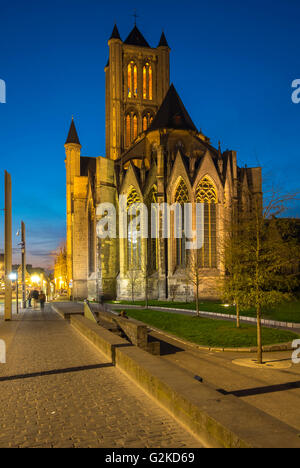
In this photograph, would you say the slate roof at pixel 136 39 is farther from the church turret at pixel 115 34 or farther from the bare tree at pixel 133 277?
the bare tree at pixel 133 277

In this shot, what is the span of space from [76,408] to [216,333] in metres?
9.51

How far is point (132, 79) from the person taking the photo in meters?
54.0

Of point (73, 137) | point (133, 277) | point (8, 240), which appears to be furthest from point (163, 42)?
point (8, 240)

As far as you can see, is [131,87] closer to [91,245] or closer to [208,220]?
[91,245]

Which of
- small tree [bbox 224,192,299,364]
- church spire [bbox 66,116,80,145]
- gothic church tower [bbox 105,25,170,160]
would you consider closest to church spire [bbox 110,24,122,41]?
gothic church tower [bbox 105,25,170,160]

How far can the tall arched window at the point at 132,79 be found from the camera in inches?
2115

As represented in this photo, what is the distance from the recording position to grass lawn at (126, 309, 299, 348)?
12.7 m

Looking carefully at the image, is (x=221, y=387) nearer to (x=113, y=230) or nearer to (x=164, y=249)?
(x=164, y=249)

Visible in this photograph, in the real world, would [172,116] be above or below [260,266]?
above

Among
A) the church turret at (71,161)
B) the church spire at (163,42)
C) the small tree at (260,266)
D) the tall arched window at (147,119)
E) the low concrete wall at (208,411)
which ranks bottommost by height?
the low concrete wall at (208,411)

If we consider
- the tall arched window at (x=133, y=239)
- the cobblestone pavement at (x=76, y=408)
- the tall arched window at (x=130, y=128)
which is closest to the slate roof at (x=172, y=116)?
the tall arched window at (x=133, y=239)

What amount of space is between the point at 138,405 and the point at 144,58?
179ft

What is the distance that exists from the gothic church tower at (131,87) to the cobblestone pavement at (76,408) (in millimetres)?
45239

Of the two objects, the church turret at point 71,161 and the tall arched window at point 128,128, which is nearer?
the church turret at point 71,161
